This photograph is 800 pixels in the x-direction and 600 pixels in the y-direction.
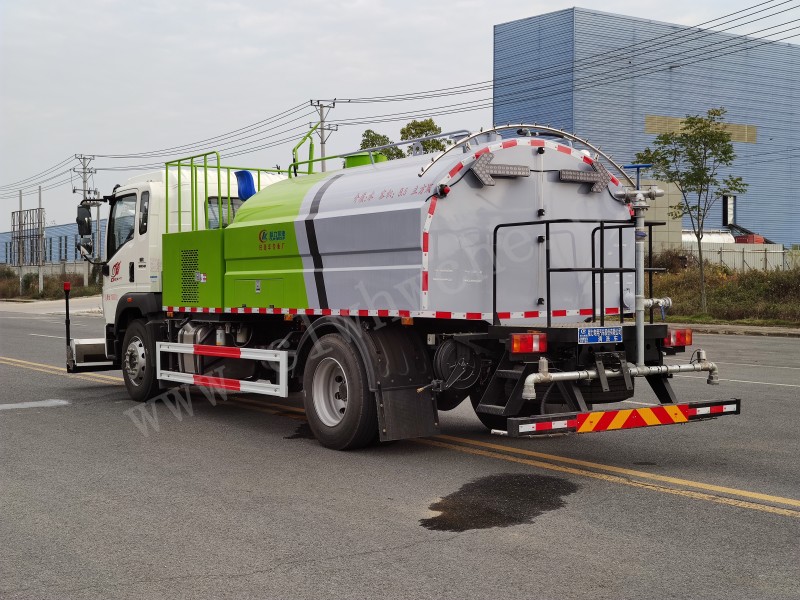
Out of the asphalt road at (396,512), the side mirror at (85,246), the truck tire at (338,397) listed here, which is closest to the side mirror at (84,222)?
the side mirror at (85,246)

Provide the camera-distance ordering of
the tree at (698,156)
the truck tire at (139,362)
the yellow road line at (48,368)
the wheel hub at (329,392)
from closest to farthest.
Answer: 1. the wheel hub at (329,392)
2. the truck tire at (139,362)
3. the yellow road line at (48,368)
4. the tree at (698,156)

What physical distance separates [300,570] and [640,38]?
2356 inches

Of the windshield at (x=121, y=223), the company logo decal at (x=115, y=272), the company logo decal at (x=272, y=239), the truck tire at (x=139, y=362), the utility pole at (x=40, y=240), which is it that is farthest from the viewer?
the utility pole at (x=40, y=240)

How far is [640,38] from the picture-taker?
59.6 m

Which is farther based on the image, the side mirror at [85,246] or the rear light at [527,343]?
the side mirror at [85,246]

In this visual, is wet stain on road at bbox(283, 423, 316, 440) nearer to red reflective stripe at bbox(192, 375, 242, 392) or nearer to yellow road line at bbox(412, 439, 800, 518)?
red reflective stripe at bbox(192, 375, 242, 392)

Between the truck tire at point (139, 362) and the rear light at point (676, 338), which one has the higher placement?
the rear light at point (676, 338)

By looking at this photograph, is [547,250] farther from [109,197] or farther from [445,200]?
[109,197]

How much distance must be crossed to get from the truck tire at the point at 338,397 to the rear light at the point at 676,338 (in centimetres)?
268

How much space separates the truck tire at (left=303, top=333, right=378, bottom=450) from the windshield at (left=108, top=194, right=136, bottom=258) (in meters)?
4.52

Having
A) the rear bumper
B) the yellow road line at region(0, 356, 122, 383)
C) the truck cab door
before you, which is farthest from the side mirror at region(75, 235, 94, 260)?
the rear bumper

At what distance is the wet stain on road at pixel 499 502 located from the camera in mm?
5977

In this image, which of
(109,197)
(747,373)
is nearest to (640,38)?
(747,373)

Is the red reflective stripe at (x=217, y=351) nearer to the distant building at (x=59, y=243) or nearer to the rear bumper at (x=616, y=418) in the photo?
the rear bumper at (x=616, y=418)
